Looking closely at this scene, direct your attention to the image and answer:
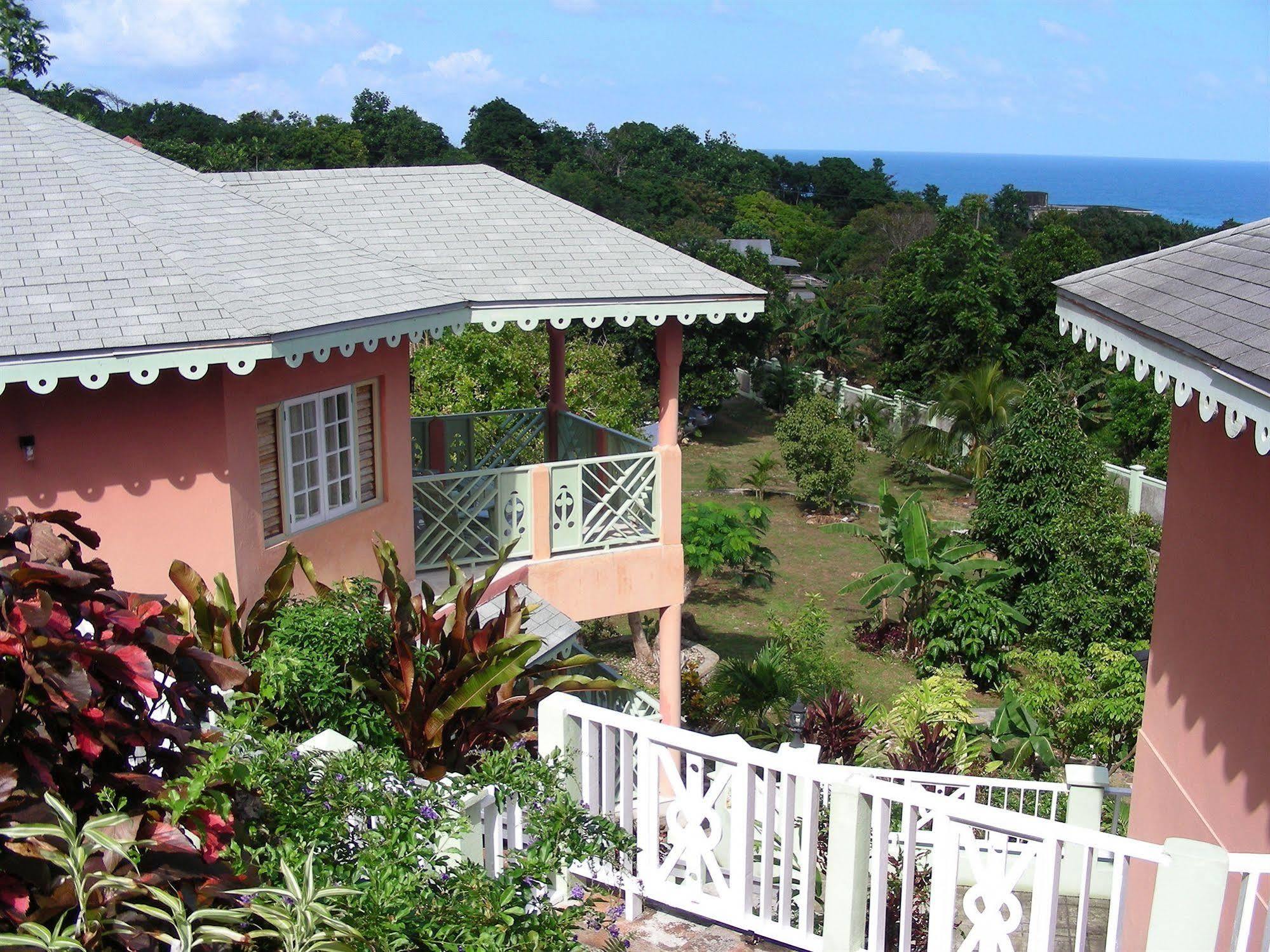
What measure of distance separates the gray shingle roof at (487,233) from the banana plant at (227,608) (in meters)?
3.10

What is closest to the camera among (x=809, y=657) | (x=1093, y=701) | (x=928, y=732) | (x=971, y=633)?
(x=928, y=732)

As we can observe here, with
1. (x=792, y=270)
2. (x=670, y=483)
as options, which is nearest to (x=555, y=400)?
(x=670, y=483)

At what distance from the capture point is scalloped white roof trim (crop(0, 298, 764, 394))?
7.05 metres

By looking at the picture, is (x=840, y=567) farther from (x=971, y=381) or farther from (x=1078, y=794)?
(x=1078, y=794)

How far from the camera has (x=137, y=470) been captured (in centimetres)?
797

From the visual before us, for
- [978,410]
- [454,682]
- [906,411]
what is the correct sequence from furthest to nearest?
[906,411], [978,410], [454,682]

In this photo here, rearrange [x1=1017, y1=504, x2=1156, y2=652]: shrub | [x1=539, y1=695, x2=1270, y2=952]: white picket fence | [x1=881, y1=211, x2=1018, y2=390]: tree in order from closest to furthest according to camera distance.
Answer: [x1=539, y1=695, x2=1270, y2=952]: white picket fence < [x1=1017, y1=504, x2=1156, y2=652]: shrub < [x1=881, y1=211, x2=1018, y2=390]: tree

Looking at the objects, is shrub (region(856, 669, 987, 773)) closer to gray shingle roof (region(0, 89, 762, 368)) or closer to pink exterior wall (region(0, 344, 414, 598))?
gray shingle roof (region(0, 89, 762, 368))

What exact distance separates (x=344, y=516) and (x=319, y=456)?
57cm

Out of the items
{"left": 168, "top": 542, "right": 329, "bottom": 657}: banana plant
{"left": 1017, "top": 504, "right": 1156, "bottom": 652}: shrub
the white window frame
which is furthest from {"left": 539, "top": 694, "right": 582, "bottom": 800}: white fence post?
{"left": 1017, "top": 504, "right": 1156, "bottom": 652}: shrub

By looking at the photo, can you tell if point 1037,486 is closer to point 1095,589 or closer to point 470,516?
point 1095,589

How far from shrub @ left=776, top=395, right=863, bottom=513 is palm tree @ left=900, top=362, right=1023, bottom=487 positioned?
2.65 m

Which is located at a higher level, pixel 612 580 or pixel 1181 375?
pixel 1181 375

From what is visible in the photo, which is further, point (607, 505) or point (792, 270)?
point (792, 270)
